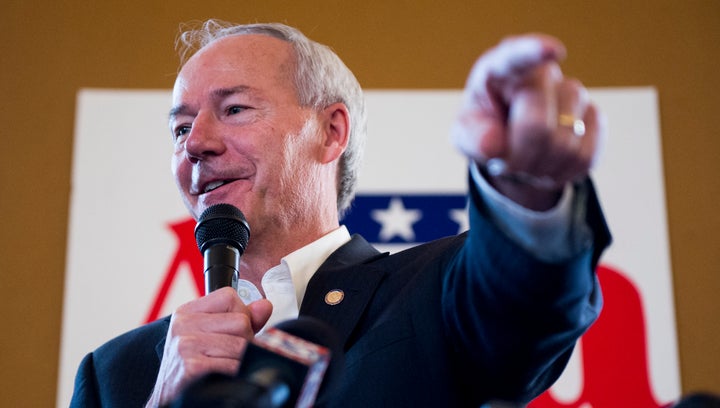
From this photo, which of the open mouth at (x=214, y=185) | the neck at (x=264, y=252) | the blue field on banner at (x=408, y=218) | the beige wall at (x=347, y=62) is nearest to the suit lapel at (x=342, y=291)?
the neck at (x=264, y=252)

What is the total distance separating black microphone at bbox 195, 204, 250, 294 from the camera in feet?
5.04

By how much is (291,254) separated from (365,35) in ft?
6.37

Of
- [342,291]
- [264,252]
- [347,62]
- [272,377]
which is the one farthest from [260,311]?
[347,62]

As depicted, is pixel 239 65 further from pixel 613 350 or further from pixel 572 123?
pixel 613 350

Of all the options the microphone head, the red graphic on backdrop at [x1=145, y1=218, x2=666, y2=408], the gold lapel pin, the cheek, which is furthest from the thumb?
the red graphic on backdrop at [x1=145, y1=218, x2=666, y2=408]

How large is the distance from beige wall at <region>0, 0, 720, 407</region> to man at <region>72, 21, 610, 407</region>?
108 centimetres

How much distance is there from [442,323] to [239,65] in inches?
34.7

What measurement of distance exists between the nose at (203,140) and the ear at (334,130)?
0.32 metres

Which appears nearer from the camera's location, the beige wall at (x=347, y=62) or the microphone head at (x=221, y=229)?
the microphone head at (x=221, y=229)

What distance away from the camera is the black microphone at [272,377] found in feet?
2.38

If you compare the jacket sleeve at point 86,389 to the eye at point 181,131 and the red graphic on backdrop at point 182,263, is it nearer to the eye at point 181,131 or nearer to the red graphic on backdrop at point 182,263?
the eye at point 181,131

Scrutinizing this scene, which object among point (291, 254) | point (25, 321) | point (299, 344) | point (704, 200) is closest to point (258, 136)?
point (291, 254)

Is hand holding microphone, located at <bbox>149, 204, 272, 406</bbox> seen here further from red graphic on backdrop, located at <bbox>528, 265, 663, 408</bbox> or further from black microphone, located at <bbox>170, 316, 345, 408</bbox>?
red graphic on backdrop, located at <bbox>528, 265, 663, 408</bbox>

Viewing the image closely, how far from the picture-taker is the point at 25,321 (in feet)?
11.3
